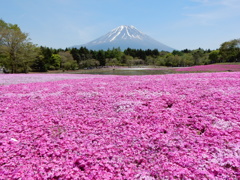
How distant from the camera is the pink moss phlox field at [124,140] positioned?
4074 mm

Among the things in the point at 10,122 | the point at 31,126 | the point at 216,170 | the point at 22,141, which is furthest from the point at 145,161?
the point at 10,122

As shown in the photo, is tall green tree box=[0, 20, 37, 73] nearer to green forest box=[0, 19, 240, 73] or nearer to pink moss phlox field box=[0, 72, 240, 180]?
green forest box=[0, 19, 240, 73]

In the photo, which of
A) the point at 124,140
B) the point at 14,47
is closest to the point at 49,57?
the point at 14,47

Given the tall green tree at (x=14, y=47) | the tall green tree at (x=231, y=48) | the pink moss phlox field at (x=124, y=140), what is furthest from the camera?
the tall green tree at (x=231, y=48)

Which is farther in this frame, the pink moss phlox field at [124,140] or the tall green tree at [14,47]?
the tall green tree at [14,47]

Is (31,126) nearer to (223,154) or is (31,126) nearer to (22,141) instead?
(22,141)

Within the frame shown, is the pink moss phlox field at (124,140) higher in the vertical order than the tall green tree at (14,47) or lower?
lower

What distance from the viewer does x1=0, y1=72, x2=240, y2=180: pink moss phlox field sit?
160 inches

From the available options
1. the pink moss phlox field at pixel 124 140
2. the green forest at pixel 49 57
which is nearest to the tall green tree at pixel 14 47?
the green forest at pixel 49 57

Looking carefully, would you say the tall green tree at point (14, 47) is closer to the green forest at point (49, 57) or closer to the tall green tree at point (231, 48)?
the green forest at point (49, 57)

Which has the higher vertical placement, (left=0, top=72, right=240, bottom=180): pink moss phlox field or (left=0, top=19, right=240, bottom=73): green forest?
(left=0, top=19, right=240, bottom=73): green forest

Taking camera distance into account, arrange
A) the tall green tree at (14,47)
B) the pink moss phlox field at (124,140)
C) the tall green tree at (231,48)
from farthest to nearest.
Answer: the tall green tree at (231,48) → the tall green tree at (14,47) → the pink moss phlox field at (124,140)

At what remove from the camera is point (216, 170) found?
390 cm

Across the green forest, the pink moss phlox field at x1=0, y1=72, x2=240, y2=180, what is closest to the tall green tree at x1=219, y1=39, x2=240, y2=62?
the green forest
